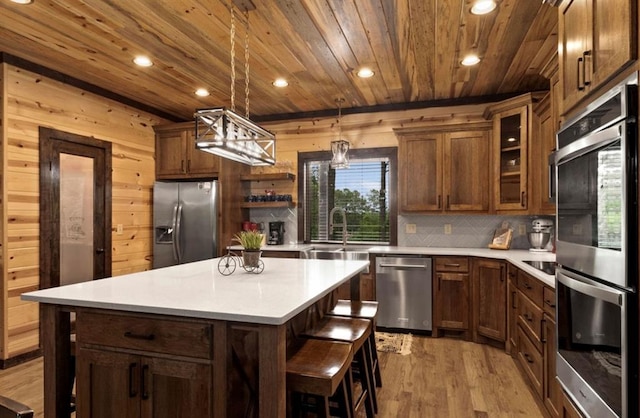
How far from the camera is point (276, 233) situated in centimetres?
506

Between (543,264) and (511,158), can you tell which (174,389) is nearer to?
(543,264)

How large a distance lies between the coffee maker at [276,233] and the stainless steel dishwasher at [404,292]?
5.04ft

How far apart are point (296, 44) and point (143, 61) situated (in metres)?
1.45

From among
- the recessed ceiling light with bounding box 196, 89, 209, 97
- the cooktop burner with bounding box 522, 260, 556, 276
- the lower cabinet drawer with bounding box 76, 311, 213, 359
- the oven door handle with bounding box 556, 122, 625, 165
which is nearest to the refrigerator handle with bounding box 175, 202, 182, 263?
the recessed ceiling light with bounding box 196, 89, 209, 97

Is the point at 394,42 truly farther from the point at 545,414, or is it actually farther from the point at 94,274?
the point at 94,274

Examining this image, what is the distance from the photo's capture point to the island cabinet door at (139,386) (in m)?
1.53

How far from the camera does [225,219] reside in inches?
183

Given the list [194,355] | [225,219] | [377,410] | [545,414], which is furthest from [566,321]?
[225,219]

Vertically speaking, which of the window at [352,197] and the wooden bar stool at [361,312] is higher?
the window at [352,197]

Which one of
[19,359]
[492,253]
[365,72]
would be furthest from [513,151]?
[19,359]

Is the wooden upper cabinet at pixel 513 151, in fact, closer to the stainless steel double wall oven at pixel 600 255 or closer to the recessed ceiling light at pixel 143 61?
the stainless steel double wall oven at pixel 600 255

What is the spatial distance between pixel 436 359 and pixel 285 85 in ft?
10.2

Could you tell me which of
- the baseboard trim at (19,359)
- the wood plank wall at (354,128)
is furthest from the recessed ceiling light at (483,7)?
the baseboard trim at (19,359)

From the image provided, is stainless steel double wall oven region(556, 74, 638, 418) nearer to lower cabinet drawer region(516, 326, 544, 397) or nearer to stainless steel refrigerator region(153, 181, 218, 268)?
lower cabinet drawer region(516, 326, 544, 397)
